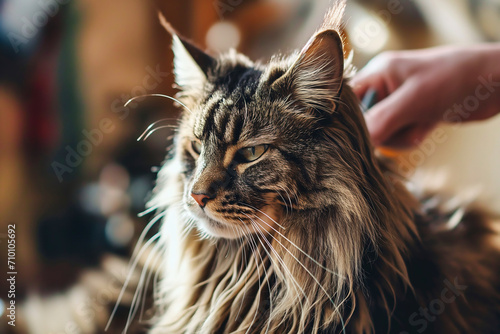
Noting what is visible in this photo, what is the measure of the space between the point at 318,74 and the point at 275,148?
0.48ft

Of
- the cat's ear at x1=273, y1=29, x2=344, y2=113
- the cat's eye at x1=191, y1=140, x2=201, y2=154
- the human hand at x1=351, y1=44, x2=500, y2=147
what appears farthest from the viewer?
the human hand at x1=351, y1=44, x2=500, y2=147

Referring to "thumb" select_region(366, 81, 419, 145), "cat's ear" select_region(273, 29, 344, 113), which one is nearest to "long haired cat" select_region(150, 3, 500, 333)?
"cat's ear" select_region(273, 29, 344, 113)

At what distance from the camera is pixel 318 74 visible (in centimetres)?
56

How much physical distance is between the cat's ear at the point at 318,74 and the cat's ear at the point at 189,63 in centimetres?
22

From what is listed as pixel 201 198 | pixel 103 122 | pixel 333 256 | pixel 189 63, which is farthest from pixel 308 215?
pixel 103 122

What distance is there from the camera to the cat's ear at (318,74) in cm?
52

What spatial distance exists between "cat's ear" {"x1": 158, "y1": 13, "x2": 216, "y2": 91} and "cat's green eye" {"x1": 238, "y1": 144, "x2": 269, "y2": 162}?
227 millimetres

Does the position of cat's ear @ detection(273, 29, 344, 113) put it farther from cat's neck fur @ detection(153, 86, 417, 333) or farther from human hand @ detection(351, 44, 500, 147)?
human hand @ detection(351, 44, 500, 147)

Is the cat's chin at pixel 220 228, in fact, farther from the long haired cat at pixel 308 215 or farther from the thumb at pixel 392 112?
the thumb at pixel 392 112

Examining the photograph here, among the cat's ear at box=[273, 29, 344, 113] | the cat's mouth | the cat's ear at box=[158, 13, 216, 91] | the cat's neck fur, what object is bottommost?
the cat's neck fur

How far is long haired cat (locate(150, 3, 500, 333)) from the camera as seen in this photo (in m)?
0.58

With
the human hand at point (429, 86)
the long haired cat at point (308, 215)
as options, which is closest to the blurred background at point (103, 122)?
the human hand at point (429, 86)

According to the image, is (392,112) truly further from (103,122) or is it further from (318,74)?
(103,122)

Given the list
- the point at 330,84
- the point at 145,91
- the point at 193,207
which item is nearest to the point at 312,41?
the point at 330,84
